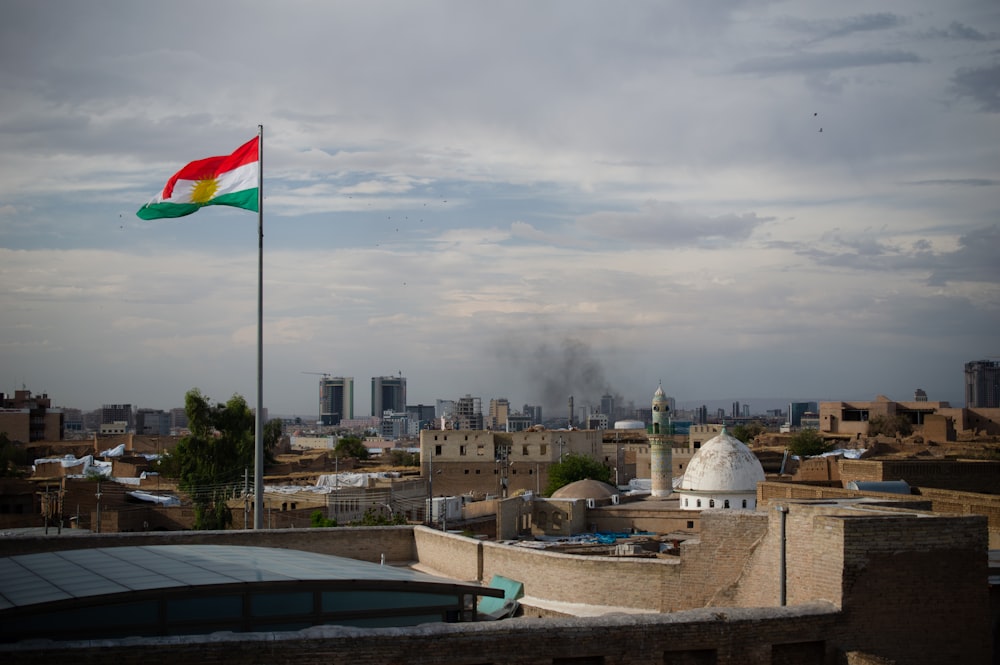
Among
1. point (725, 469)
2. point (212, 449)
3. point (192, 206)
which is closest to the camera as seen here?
point (192, 206)

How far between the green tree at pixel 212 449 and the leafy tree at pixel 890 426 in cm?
4738

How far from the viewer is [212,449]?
51844 millimetres

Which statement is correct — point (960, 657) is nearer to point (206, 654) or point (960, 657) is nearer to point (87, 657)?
point (206, 654)

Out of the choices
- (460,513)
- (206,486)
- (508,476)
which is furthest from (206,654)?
(508,476)

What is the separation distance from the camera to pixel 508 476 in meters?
65.2

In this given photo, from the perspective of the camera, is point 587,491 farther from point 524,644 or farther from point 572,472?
point 524,644

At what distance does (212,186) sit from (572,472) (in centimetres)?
4555

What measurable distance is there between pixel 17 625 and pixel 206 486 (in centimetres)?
4156

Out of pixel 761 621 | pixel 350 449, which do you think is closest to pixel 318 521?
pixel 761 621

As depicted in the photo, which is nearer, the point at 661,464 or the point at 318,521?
the point at 318,521

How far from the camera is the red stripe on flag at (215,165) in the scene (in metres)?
15.8

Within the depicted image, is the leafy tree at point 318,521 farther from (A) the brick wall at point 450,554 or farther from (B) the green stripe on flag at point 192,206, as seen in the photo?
(B) the green stripe on flag at point 192,206

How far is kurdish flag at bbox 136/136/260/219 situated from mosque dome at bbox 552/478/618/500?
35.0 m

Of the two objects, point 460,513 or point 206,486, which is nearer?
point 460,513
